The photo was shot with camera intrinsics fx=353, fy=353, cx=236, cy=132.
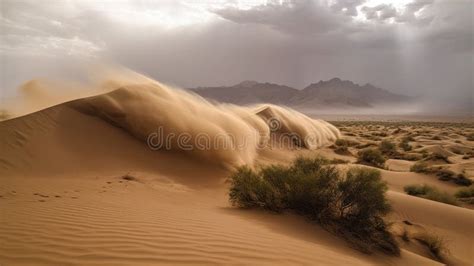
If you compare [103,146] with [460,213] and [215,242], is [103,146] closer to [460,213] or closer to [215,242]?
[215,242]

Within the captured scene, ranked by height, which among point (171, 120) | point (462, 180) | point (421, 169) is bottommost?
point (462, 180)

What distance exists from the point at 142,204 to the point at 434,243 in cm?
575

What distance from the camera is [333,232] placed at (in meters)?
6.35

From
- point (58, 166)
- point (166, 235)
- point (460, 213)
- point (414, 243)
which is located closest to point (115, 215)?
point (166, 235)

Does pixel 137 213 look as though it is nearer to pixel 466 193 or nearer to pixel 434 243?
pixel 434 243

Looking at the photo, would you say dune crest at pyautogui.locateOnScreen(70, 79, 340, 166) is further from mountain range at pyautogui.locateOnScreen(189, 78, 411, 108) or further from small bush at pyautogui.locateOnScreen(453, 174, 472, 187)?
mountain range at pyautogui.locateOnScreen(189, 78, 411, 108)

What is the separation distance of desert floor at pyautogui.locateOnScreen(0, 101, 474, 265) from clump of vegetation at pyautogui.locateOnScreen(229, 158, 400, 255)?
34 centimetres

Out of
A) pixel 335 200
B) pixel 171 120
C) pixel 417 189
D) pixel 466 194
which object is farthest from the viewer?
pixel 171 120

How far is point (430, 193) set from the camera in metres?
10.5

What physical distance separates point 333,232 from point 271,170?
2116mm

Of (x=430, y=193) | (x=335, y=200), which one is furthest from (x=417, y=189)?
(x=335, y=200)

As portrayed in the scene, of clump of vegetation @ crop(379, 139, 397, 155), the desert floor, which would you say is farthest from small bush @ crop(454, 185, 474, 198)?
clump of vegetation @ crop(379, 139, 397, 155)

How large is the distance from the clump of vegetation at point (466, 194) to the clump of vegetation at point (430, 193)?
2.57 ft

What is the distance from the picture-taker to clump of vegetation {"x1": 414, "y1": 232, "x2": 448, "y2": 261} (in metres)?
6.72
